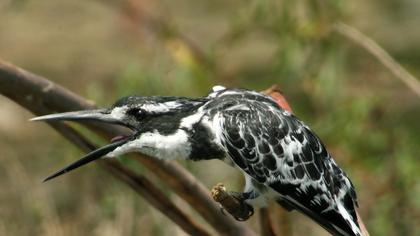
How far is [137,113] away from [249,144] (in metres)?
0.35

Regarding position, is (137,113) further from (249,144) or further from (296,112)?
(296,112)

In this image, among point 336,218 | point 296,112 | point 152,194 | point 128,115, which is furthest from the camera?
point 296,112

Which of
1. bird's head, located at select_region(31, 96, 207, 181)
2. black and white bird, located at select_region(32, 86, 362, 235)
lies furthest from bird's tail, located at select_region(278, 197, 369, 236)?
bird's head, located at select_region(31, 96, 207, 181)

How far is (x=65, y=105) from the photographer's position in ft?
12.7

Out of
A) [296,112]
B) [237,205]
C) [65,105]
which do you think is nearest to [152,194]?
[65,105]

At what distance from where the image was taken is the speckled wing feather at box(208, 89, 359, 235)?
3.55 metres

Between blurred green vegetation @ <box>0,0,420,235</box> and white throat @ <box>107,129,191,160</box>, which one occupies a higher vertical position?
blurred green vegetation @ <box>0,0,420,235</box>

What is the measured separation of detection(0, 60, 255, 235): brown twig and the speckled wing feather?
407mm

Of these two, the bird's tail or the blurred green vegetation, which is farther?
the blurred green vegetation

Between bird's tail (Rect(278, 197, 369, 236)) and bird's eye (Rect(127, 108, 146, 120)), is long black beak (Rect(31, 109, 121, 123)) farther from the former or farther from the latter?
bird's tail (Rect(278, 197, 369, 236))

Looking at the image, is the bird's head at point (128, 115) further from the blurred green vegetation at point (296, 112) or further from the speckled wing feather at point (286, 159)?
the blurred green vegetation at point (296, 112)

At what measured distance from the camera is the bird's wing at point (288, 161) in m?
3.55

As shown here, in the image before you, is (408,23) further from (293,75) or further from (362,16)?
(293,75)

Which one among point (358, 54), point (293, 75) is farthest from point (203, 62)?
point (358, 54)
